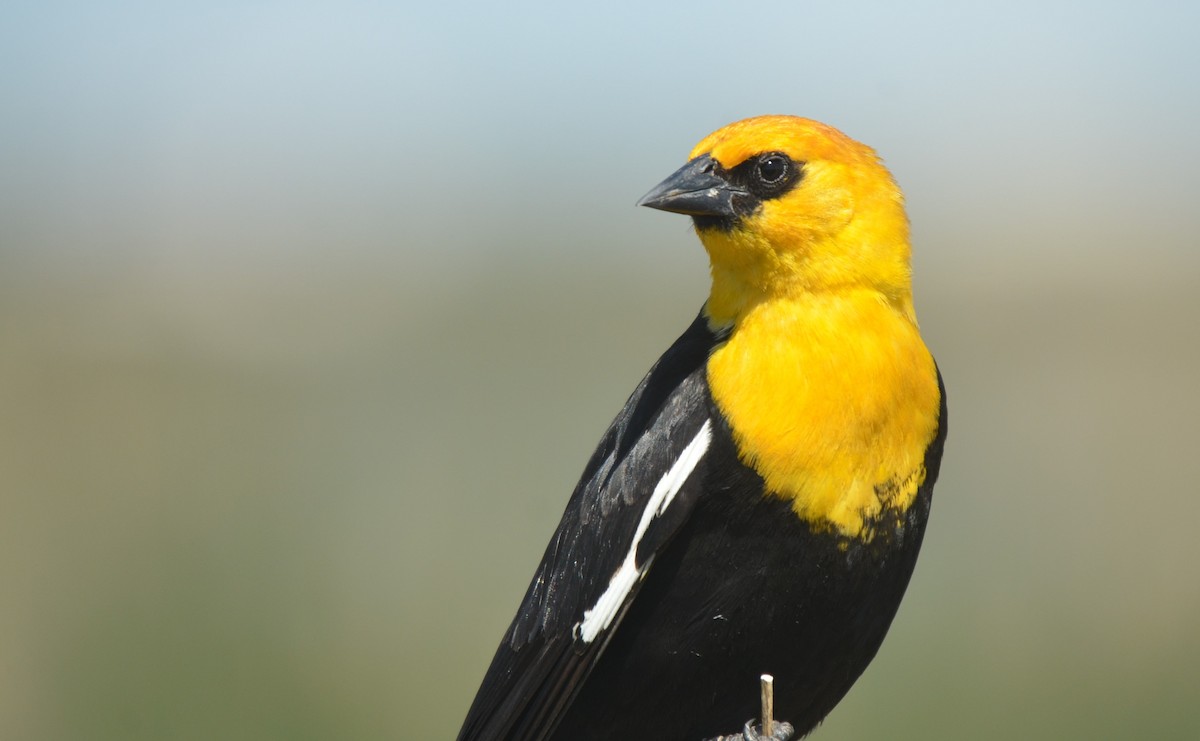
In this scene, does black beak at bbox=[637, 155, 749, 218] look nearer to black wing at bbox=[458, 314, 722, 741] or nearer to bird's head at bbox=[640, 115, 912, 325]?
bird's head at bbox=[640, 115, 912, 325]

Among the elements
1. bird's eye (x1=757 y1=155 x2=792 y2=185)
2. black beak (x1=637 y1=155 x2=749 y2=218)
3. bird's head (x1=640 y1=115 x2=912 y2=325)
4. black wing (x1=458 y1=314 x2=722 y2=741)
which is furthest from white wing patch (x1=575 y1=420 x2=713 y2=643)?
bird's eye (x1=757 y1=155 x2=792 y2=185)

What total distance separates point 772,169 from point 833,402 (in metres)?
0.76

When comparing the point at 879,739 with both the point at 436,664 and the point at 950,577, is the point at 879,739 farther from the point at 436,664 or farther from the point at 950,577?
the point at 436,664

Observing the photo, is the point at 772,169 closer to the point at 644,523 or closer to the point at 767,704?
the point at 644,523

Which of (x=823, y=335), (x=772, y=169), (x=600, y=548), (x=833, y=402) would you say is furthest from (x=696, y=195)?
(x=600, y=548)

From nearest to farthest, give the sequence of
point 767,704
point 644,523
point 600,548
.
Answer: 1. point 767,704
2. point 644,523
3. point 600,548

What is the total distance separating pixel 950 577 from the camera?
32.3 feet

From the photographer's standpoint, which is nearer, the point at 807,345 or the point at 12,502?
the point at 807,345

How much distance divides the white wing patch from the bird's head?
1.47ft

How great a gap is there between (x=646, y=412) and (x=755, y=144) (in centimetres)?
83

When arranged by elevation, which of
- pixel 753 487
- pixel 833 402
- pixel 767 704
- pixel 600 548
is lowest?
pixel 767 704

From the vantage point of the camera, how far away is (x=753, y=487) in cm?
382

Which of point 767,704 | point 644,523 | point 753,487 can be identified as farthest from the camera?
point 644,523

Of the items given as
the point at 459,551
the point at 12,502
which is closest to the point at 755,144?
the point at 459,551
